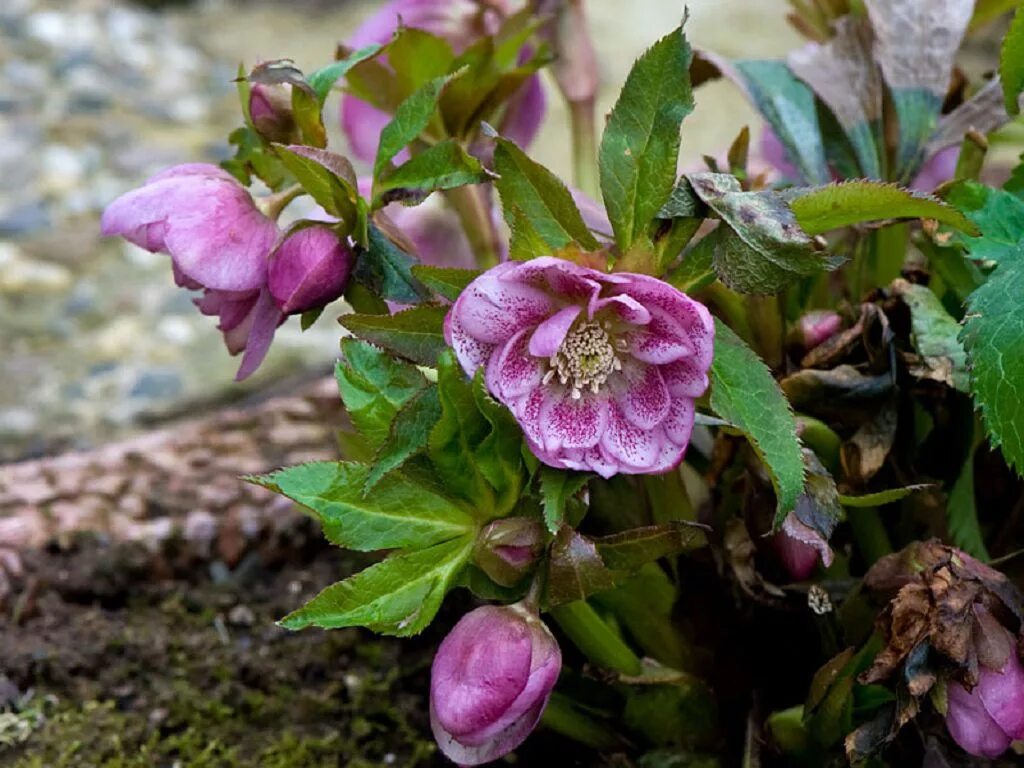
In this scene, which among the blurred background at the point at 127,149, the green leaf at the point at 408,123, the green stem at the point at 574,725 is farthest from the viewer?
the blurred background at the point at 127,149

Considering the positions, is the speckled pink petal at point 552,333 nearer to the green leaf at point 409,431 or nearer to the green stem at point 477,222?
the green leaf at point 409,431

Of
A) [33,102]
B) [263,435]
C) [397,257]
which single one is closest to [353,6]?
[33,102]

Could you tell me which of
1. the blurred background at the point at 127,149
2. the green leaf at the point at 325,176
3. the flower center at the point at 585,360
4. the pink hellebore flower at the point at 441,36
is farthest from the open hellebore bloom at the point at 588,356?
the blurred background at the point at 127,149

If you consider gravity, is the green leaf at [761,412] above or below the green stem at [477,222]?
above

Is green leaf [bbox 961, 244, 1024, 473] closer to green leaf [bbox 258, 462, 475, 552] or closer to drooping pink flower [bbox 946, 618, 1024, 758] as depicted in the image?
drooping pink flower [bbox 946, 618, 1024, 758]

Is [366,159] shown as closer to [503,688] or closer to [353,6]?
[503,688]

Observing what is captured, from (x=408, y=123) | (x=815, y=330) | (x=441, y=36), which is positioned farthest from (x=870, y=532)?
(x=441, y=36)

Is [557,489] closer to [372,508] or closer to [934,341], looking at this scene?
[372,508]
